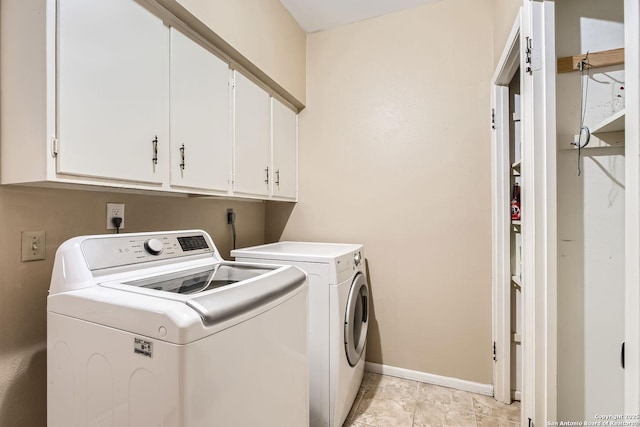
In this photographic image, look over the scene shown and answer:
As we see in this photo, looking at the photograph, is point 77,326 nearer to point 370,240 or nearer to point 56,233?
point 56,233

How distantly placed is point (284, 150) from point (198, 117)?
923mm

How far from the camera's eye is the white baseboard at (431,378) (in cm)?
207

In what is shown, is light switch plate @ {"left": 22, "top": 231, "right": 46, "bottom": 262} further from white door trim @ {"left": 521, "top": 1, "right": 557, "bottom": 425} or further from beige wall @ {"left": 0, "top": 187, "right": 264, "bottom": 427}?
white door trim @ {"left": 521, "top": 1, "right": 557, "bottom": 425}

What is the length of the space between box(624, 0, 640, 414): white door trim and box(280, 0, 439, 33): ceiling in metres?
1.82

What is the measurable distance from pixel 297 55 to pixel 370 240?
159 centimetres

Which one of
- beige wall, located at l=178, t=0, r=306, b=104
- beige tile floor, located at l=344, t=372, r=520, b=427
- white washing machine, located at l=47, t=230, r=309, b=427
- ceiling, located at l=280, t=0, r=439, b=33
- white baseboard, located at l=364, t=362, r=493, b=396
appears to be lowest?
beige tile floor, located at l=344, t=372, r=520, b=427

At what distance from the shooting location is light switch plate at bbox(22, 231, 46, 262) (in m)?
1.12

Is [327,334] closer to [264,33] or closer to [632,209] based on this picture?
[632,209]

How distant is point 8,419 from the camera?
1074mm

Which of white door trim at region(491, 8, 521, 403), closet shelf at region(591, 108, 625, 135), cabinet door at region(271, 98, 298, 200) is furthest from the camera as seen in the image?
cabinet door at region(271, 98, 298, 200)

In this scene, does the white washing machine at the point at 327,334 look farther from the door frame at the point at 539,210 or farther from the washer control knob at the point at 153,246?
the door frame at the point at 539,210

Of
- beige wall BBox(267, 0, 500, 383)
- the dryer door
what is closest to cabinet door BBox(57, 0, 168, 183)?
the dryer door

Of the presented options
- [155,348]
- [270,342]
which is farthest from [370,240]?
[155,348]

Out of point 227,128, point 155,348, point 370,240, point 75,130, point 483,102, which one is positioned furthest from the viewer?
point 370,240
